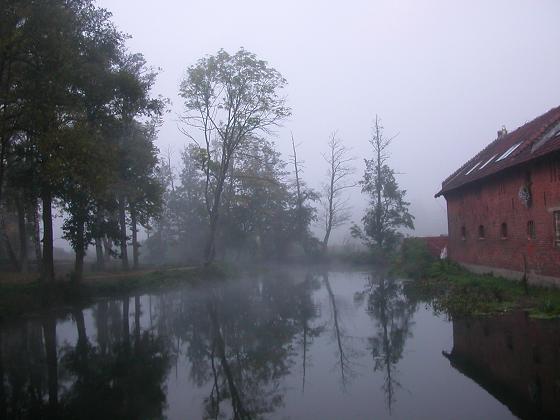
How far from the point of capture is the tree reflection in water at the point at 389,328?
30.0 ft

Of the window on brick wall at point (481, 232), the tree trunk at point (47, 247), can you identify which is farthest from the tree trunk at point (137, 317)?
the window on brick wall at point (481, 232)

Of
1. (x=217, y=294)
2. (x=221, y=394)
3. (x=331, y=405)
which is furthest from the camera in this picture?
(x=217, y=294)

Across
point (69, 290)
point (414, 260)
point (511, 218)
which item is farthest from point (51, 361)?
point (414, 260)

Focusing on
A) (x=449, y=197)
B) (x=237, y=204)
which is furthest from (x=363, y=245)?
(x=449, y=197)

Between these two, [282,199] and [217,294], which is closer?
[217,294]

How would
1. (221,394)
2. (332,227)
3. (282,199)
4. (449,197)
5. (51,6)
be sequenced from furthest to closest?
(332,227), (282,199), (449,197), (51,6), (221,394)

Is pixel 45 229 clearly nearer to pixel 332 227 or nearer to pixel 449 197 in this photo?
pixel 449 197

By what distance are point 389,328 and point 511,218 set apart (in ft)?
34.1

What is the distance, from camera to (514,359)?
9.48 meters

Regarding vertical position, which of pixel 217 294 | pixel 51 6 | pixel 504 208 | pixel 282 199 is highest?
pixel 51 6

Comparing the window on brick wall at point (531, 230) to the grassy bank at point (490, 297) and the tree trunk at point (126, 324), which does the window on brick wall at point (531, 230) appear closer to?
the grassy bank at point (490, 297)

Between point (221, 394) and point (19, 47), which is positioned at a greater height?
point (19, 47)

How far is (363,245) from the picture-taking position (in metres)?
52.6

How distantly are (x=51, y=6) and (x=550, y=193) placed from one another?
18.3 metres
